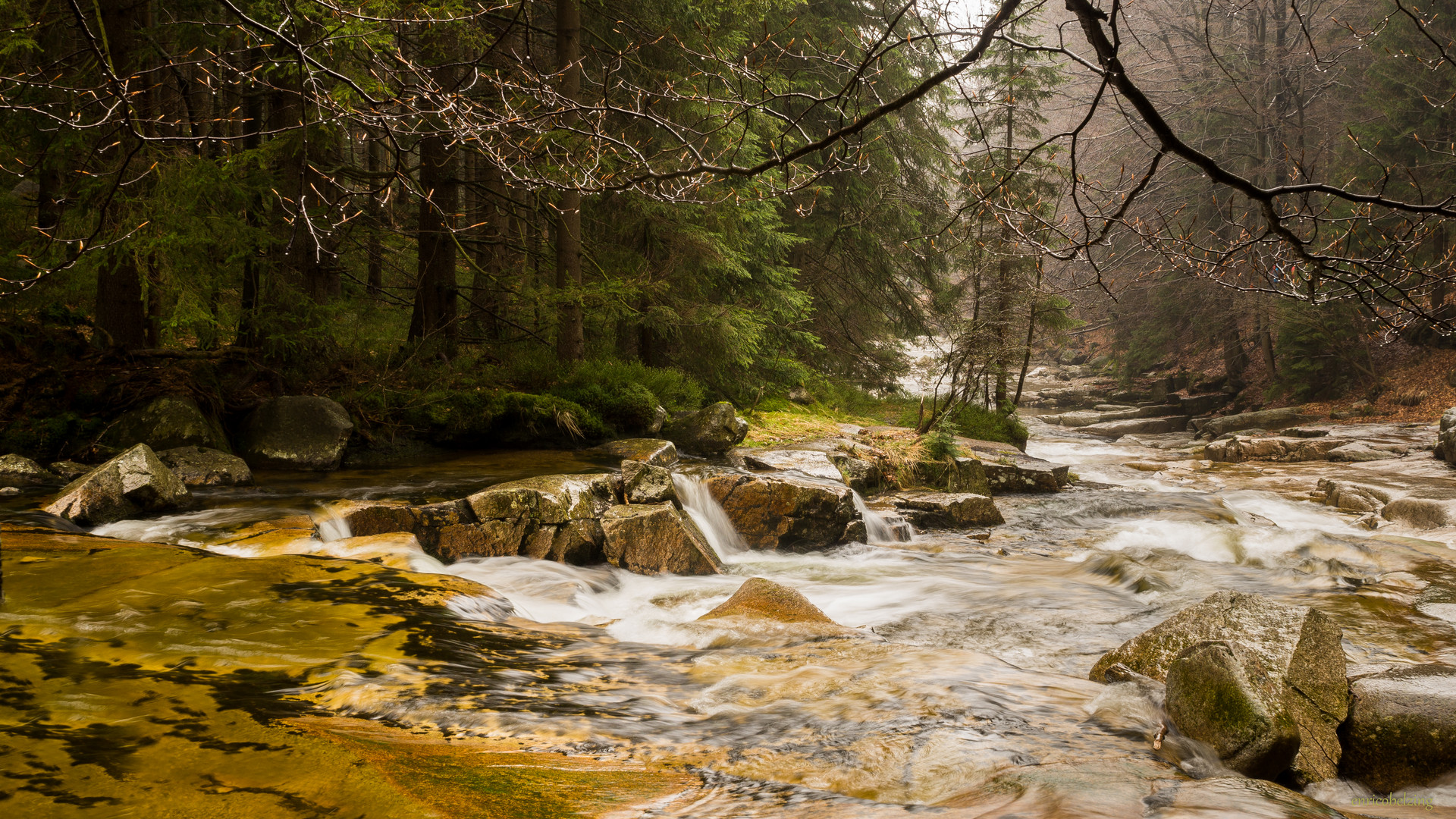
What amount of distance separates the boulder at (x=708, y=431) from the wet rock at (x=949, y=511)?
246 cm

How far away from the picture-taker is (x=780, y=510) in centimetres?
885

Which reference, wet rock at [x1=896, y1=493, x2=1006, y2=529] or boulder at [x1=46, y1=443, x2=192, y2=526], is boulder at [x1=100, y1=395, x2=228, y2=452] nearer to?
boulder at [x1=46, y1=443, x2=192, y2=526]

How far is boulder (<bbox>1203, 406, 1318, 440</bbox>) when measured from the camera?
2028 centimetres

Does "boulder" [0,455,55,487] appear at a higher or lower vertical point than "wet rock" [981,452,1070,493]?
higher

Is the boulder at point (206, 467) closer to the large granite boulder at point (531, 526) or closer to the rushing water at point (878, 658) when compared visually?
the rushing water at point (878, 658)

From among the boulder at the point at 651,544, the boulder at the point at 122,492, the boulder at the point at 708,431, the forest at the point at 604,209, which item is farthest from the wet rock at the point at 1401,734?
the boulder at the point at 122,492

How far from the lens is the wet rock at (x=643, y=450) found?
9.32 m

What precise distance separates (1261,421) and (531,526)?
824 inches

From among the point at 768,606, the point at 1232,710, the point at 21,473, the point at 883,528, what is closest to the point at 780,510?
the point at 883,528

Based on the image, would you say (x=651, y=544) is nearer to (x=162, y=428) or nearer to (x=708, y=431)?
(x=708, y=431)

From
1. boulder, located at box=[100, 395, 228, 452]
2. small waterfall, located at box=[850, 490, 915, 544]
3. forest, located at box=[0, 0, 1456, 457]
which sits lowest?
small waterfall, located at box=[850, 490, 915, 544]

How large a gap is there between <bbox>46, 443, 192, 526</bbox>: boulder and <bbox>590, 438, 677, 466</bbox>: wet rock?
171 inches

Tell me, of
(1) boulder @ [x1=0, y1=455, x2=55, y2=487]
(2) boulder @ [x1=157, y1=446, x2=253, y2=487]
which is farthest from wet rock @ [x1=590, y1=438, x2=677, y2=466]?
(1) boulder @ [x1=0, y1=455, x2=55, y2=487]

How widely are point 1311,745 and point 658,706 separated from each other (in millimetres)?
3177
